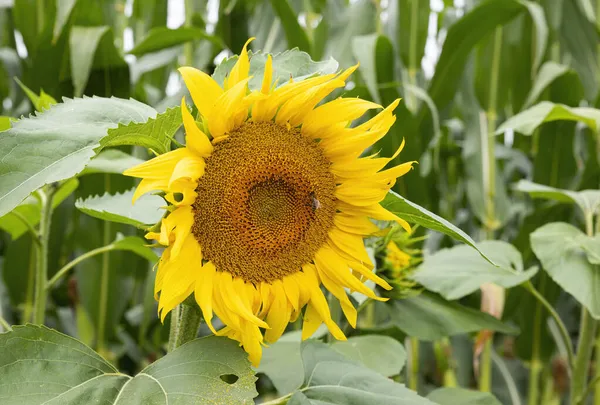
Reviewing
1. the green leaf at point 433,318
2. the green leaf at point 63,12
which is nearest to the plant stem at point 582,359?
the green leaf at point 433,318

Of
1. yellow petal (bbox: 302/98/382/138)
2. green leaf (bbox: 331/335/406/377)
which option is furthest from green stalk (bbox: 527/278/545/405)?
yellow petal (bbox: 302/98/382/138)

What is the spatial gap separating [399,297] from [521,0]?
717 mm

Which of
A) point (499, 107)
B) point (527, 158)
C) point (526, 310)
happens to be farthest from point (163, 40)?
point (527, 158)

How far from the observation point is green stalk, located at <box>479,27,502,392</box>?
1272 millimetres

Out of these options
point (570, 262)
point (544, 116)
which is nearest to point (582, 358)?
point (570, 262)

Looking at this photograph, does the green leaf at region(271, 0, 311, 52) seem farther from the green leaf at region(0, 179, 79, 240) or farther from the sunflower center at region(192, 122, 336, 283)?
the sunflower center at region(192, 122, 336, 283)

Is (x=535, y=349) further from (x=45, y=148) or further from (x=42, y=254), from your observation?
(x=45, y=148)

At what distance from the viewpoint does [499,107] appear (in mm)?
1462

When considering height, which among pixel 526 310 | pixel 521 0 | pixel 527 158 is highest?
pixel 521 0

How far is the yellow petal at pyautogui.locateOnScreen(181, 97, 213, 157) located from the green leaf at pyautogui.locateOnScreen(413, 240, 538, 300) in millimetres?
366

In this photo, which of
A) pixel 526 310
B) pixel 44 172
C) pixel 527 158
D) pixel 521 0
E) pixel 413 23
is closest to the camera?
pixel 44 172

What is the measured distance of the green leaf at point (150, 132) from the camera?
0.39 m

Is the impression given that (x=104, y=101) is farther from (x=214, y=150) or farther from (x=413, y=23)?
(x=413, y=23)

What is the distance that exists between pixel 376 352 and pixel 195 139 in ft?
1.11
